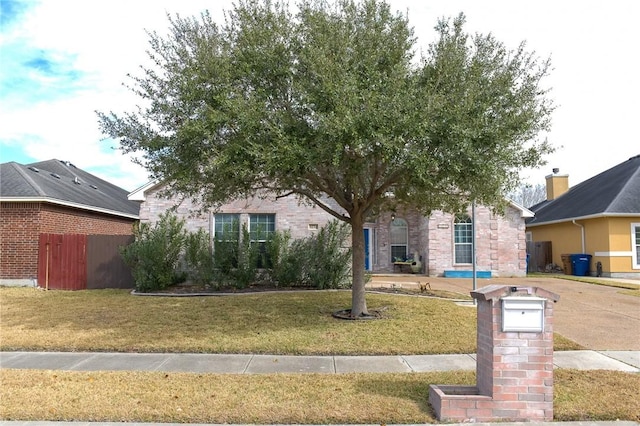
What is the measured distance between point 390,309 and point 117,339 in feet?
19.0

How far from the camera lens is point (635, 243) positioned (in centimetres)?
2005

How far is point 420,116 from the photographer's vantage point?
7.09 m

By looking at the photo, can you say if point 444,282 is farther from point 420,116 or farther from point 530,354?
point 530,354

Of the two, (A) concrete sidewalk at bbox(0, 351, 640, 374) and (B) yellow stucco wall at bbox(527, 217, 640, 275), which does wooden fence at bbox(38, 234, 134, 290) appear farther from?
(B) yellow stucco wall at bbox(527, 217, 640, 275)

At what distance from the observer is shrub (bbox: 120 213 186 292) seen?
1430 cm

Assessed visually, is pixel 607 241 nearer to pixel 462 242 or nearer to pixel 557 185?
pixel 462 242

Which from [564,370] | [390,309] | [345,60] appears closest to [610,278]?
[390,309]

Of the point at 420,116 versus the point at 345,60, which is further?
the point at 345,60

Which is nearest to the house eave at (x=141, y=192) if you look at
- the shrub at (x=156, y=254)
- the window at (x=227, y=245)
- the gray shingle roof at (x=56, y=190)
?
the shrub at (x=156, y=254)

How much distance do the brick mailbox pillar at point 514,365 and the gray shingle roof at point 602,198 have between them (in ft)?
59.0

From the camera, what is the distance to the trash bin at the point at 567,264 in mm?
21938

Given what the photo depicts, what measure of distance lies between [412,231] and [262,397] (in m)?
16.6

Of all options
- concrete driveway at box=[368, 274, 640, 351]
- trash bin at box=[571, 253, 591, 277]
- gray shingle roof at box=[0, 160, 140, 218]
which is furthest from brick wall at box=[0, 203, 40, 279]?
trash bin at box=[571, 253, 591, 277]

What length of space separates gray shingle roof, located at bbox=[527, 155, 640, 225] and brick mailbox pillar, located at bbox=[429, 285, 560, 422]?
18.0 m
